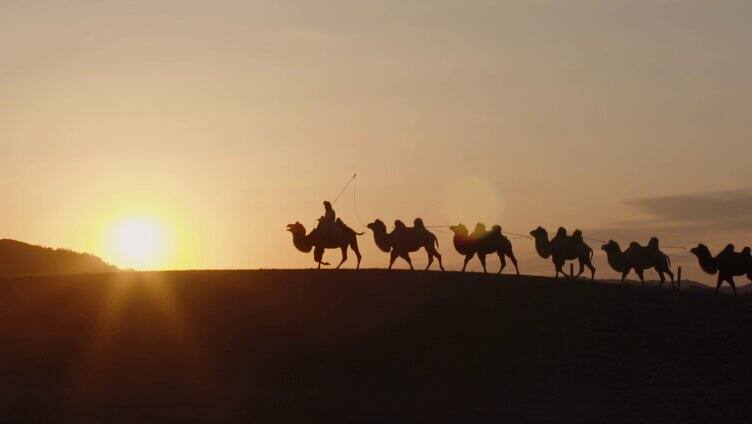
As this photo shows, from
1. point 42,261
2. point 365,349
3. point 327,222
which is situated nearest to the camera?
point 365,349

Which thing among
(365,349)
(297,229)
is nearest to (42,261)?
(297,229)

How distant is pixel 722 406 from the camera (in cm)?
3212

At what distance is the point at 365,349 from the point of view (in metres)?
35.6

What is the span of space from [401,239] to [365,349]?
32.6 ft

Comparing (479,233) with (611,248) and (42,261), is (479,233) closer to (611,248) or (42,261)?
(611,248)

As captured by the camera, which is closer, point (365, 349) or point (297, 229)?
point (365, 349)

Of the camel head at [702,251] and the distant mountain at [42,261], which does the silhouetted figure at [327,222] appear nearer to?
the camel head at [702,251]

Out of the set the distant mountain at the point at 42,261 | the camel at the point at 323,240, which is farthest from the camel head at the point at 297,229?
the distant mountain at the point at 42,261

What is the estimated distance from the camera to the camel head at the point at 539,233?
47812mm

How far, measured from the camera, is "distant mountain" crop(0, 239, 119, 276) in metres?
71.1

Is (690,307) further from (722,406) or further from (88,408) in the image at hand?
(88,408)

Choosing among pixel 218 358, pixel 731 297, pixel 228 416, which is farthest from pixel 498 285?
pixel 228 416

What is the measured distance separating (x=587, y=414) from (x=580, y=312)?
9.17 meters

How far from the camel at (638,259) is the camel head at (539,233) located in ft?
6.55
